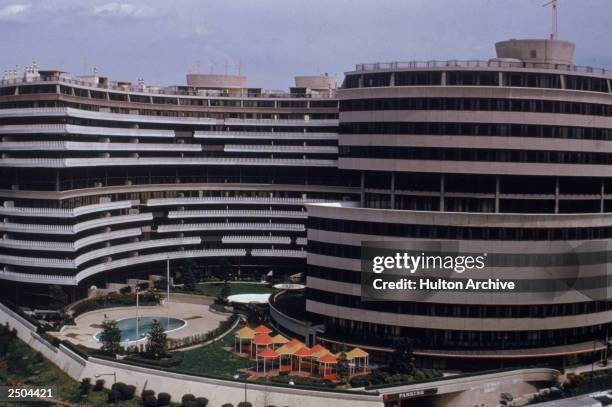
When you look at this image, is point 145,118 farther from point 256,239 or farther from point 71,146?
point 256,239

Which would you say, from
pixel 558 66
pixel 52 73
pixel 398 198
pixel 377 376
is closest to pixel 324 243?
pixel 398 198

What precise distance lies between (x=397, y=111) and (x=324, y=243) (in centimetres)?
2010

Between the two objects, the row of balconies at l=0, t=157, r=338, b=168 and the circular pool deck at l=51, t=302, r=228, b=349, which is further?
the row of balconies at l=0, t=157, r=338, b=168

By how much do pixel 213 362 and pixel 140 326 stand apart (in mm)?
23379

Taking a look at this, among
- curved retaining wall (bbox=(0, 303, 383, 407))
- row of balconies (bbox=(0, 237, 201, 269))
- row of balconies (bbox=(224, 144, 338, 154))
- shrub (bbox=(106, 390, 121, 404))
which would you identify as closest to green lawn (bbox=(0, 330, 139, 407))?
shrub (bbox=(106, 390, 121, 404))

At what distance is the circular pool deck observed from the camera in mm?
114188

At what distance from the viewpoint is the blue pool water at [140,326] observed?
11469 centimetres

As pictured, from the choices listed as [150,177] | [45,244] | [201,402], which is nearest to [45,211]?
[45,244]

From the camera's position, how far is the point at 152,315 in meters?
129

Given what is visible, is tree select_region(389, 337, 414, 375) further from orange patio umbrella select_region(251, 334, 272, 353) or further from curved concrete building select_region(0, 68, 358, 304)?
curved concrete building select_region(0, 68, 358, 304)

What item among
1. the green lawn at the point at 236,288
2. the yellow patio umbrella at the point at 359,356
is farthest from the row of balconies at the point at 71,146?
the yellow patio umbrella at the point at 359,356

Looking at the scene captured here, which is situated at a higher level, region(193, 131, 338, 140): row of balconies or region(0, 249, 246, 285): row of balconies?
region(193, 131, 338, 140): row of balconies

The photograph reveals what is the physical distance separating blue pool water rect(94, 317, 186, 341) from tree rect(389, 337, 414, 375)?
121 ft

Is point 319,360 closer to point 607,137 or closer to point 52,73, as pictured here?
point 607,137
